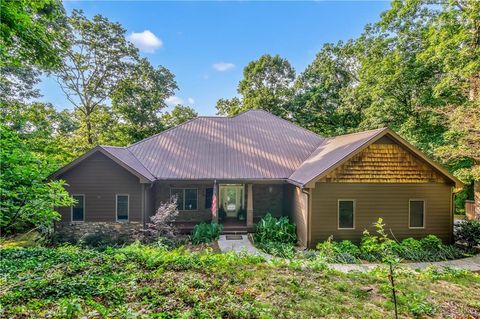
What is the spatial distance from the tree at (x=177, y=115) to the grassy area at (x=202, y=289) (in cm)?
1913

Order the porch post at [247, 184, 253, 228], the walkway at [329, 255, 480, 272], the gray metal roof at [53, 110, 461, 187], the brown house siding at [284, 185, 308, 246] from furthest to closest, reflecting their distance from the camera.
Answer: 1. the porch post at [247, 184, 253, 228]
2. the gray metal roof at [53, 110, 461, 187]
3. the brown house siding at [284, 185, 308, 246]
4. the walkway at [329, 255, 480, 272]

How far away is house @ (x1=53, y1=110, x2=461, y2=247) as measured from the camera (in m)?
10.2

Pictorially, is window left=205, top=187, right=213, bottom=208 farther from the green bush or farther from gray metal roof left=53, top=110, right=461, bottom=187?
the green bush

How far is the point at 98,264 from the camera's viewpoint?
17.5ft

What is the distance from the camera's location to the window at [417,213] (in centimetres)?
1057

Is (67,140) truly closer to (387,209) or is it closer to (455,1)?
(387,209)

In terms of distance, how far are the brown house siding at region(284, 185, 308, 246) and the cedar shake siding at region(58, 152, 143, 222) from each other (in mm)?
7202

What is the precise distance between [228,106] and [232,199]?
18.9 meters

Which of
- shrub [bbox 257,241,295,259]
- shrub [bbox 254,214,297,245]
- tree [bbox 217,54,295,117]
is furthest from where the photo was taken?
tree [bbox 217,54,295,117]

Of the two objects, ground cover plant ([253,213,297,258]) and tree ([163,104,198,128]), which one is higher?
tree ([163,104,198,128])

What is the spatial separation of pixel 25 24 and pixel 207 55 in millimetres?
11525

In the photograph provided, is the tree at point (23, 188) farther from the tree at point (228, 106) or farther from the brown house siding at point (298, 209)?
the tree at point (228, 106)

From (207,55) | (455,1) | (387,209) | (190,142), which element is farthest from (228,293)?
(455,1)

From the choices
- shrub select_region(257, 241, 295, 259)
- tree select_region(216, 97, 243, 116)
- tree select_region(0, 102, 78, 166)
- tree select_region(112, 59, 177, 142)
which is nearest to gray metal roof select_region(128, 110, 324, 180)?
shrub select_region(257, 241, 295, 259)
